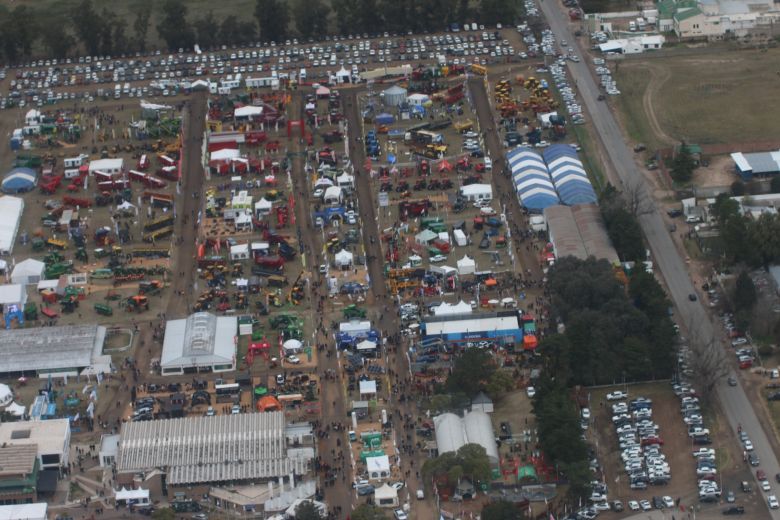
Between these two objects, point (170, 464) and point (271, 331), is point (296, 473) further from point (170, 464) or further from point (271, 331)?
point (271, 331)

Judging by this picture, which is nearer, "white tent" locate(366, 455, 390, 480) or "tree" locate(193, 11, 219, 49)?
"white tent" locate(366, 455, 390, 480)

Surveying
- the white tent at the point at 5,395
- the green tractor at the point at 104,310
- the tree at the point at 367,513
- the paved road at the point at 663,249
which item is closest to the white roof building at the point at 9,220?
the green tractor at the point at 104,310

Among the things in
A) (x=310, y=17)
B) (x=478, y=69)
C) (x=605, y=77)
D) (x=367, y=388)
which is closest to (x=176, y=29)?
(x=310, y=17)

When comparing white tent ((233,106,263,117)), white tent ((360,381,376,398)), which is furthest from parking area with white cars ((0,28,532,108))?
white tent ((360,381,376,398))

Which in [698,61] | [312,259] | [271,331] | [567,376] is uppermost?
[698,61]

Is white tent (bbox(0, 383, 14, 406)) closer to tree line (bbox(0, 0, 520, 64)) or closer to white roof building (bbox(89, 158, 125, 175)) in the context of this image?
white roof building (bbox(89, 158, 125, 175))

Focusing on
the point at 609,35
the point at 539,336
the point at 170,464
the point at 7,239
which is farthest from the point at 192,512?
the point at 609,35
